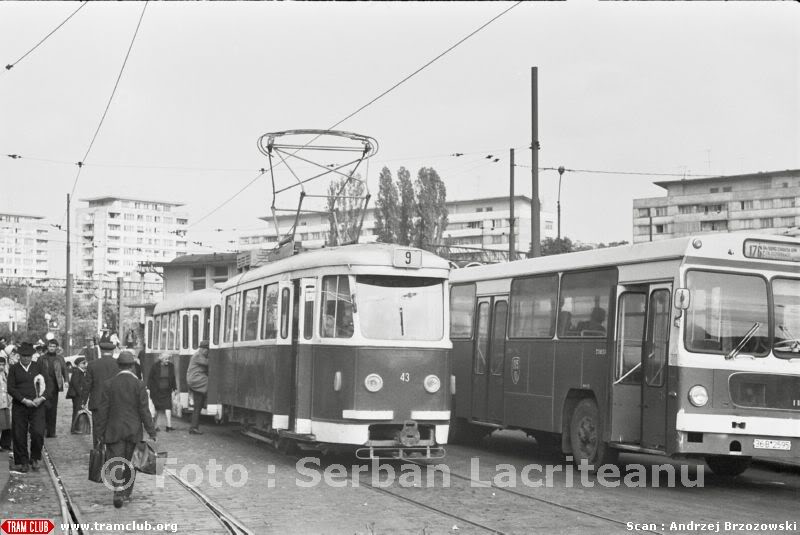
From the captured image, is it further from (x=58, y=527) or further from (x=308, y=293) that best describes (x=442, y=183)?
(x=58, y=527)

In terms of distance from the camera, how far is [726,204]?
111 metres

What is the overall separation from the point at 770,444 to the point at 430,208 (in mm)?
54614

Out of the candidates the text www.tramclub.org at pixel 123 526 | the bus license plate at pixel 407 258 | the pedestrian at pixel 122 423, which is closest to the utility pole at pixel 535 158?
the bus license plate at pixel 407 258

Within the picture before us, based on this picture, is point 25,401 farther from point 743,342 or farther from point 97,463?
point 743,342

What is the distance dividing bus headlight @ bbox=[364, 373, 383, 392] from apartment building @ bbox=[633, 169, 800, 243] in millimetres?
87245

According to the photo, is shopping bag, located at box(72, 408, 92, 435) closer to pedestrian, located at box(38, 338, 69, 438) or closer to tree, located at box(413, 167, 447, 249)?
pedestrian, located at box(38, 338, 69, 438)

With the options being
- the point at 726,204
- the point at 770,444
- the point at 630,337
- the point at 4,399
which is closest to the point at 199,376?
the point at 4,399

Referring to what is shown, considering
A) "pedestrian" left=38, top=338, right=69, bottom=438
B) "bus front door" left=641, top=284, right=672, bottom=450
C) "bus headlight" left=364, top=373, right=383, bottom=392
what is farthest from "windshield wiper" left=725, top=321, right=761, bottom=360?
"pedestrian" left=38, top=338, right=69, bottom=438

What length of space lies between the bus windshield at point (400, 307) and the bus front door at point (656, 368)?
2889mm

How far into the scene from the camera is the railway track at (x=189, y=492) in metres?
10.2

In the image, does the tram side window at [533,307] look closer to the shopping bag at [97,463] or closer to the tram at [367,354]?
the tram at [367,354]

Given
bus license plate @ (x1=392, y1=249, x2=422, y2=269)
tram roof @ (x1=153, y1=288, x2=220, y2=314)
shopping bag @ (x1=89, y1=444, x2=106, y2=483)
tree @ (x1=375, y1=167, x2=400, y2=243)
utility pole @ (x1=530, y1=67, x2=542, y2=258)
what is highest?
tree @ (x1=375, y1=167, x2=400, y2=243)

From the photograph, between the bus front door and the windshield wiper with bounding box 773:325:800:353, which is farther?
the windshield wiper with bounding box 773:325:800:353

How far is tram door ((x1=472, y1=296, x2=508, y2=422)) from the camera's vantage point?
59.8 ft
